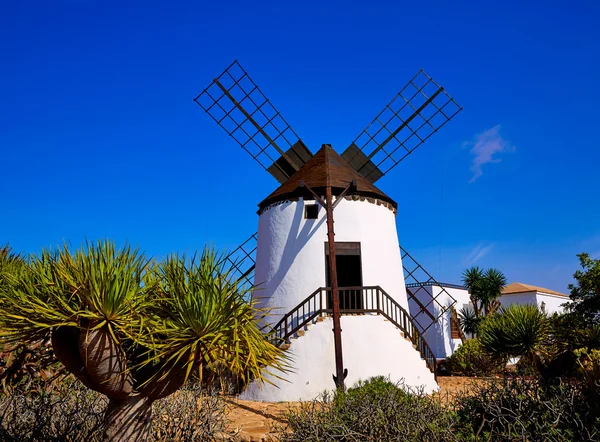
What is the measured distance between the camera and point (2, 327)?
4758mm

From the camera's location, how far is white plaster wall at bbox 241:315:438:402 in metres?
12.3

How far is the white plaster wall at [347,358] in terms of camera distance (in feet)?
40.5

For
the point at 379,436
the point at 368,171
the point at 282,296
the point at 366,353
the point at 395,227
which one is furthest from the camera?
the point at 368,171

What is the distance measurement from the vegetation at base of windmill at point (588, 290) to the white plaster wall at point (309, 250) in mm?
6314

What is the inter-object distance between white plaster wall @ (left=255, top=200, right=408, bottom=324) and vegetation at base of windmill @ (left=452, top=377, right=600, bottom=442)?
25.4 feet

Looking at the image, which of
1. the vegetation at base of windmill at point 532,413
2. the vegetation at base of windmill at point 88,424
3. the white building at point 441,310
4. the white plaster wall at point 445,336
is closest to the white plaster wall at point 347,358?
the vegetation at base of windmill at point 532,413

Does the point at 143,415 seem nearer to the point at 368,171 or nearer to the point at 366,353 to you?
the point at 366,353

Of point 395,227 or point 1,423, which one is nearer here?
point 1,423

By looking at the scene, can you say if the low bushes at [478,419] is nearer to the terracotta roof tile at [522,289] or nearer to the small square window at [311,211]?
the small square window at [311,211]

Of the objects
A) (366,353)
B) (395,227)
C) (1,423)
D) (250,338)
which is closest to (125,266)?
(250,338)

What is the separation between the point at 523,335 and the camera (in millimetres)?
11273

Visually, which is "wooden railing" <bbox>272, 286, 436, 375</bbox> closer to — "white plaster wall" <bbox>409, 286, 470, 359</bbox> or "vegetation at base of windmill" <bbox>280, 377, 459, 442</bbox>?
"vegetation at base of windmill" <bbox>280, 377, 459, 442</bbox>

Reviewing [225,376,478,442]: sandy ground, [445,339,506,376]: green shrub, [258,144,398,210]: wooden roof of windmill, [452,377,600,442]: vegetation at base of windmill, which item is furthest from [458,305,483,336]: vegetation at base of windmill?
[452,377,600,442]: vegetation at base of windmill

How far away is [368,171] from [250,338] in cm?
1373
